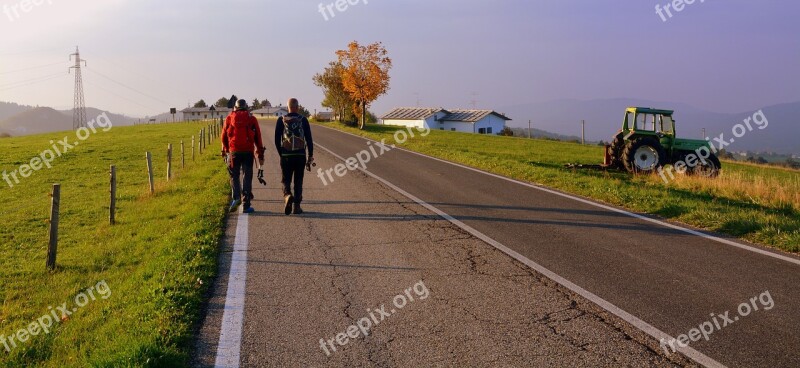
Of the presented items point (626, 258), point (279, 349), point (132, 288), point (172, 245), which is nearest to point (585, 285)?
point (626, 258)

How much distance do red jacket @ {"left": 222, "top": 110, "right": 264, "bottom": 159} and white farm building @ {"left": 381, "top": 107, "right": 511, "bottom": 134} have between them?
84.0 metres

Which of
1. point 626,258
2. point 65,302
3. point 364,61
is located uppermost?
point 364,61

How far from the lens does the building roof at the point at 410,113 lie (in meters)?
101

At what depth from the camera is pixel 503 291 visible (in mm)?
5723

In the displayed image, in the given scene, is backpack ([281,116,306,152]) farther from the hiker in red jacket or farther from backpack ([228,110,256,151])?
backpack ([228,110,256,151])

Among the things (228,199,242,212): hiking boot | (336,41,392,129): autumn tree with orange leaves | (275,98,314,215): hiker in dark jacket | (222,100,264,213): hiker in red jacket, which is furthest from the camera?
(336,41,392,129): autumn tree with orange leaves

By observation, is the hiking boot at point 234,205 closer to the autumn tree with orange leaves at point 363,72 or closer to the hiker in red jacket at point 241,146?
the hiker in red jacket at point 241,146

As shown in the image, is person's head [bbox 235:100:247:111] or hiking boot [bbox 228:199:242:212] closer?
person's head [bbox 235:100:247:111]

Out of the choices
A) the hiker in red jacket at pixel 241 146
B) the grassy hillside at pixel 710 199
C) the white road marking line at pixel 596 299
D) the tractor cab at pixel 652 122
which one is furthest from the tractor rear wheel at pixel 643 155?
the hiker in red jacket at pixel 241 146

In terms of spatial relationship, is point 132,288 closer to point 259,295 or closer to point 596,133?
point 259,295

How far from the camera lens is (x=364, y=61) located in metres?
54.2

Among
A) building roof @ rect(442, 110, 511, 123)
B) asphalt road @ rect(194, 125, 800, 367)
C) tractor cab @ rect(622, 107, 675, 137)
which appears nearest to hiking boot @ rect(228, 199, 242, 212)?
asphalt road @ rect(194, 125, 800, 367)

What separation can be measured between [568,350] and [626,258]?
2.95 m

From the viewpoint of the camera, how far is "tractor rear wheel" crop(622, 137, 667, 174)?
17.1 m
